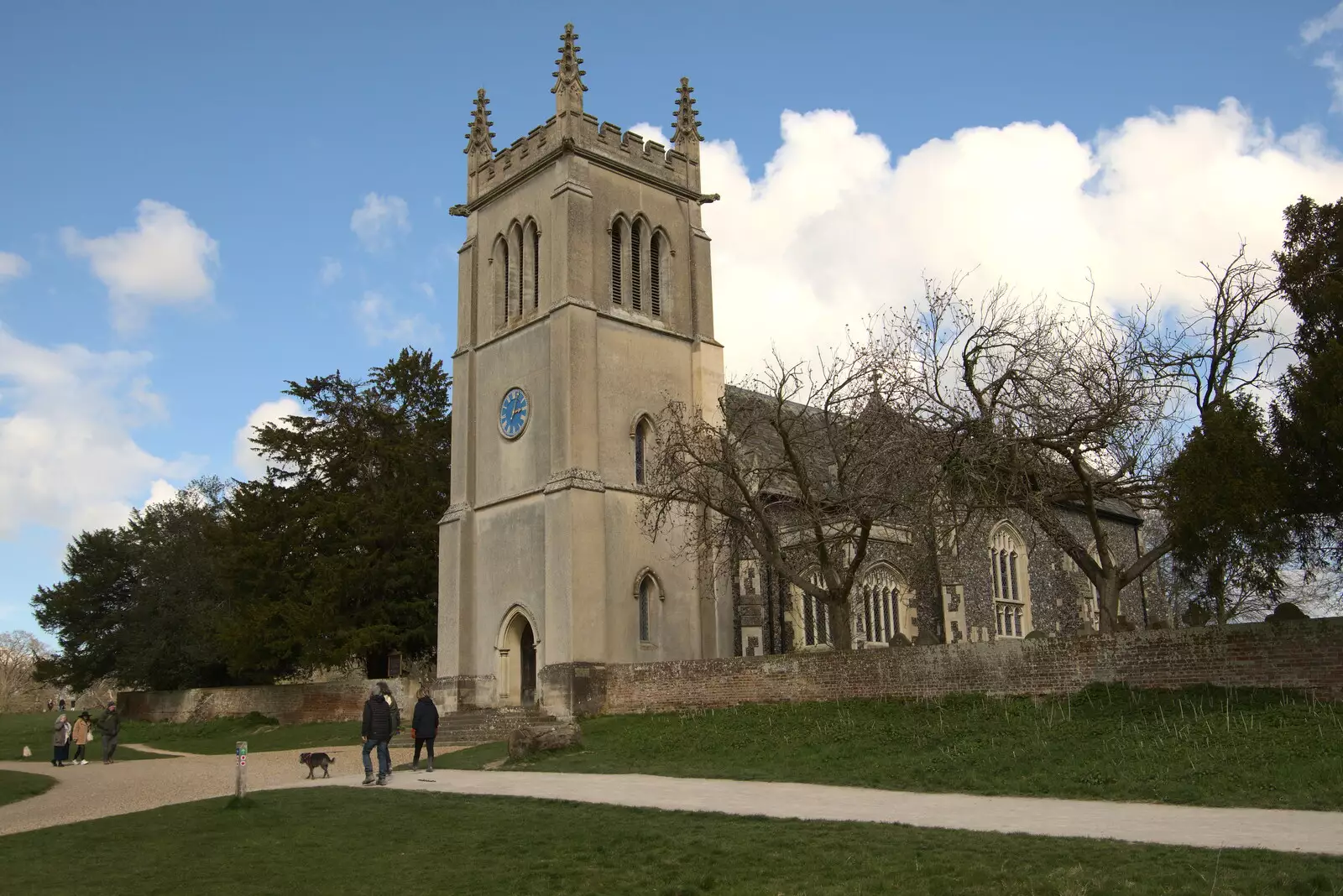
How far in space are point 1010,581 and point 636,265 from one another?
60.5 ft

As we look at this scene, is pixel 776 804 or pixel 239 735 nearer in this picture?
pixel 776 804

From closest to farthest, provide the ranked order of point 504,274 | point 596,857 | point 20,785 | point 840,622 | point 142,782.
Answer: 1. point 596,857
2. point 20,785
3. point 142,782
4. point 840,622
5. point 504,274

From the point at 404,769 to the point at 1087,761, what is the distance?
Answer: 11.8 m

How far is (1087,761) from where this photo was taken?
46.6 feet

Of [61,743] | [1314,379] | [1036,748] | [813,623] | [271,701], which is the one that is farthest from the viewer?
[271,701]

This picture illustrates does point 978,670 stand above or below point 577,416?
below

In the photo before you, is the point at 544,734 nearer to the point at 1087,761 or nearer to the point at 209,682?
the point at 1087,761

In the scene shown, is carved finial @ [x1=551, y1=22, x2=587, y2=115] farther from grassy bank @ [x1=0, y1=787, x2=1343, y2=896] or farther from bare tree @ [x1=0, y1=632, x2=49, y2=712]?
bare tree @ [x1=0, y1=632, x2=49, y2=712]

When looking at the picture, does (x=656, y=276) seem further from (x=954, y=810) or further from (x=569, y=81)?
(x=954, y=810)

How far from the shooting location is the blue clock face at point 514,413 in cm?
3128

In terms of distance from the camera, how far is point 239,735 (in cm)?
3459

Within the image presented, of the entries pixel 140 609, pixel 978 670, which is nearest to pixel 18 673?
pixel 140 609

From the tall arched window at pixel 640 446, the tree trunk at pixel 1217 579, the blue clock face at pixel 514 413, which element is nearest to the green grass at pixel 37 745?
the blue clock face at pixel 514 413

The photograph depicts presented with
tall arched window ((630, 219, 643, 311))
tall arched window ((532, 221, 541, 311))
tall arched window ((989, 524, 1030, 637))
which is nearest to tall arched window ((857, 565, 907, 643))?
tall arched window ((989, 524, 1030, 637))
